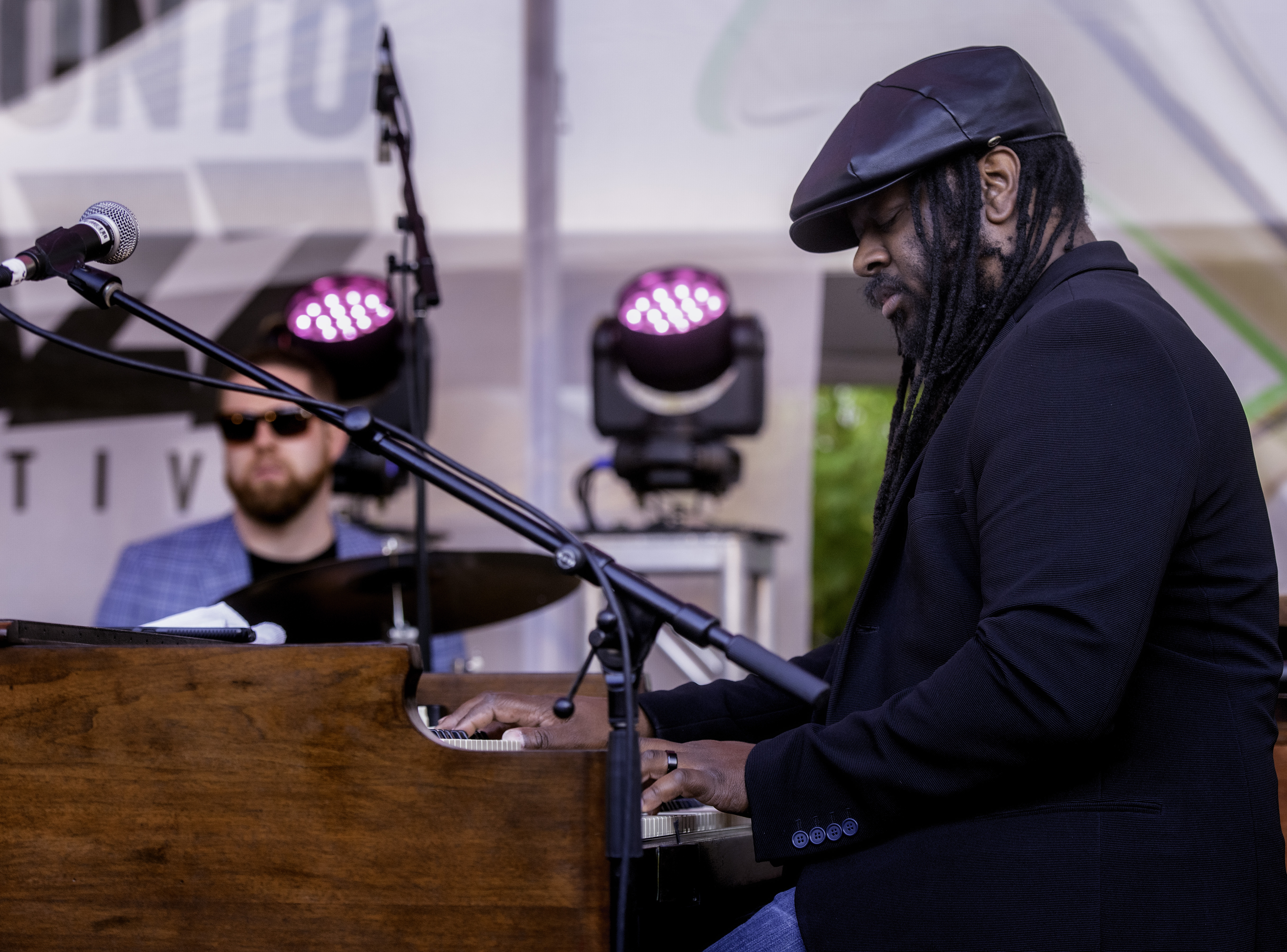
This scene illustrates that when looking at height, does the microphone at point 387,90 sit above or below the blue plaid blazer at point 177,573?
above

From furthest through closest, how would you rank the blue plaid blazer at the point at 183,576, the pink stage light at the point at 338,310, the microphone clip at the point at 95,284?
the pink stage light at the point at 338,310
the blue plaid blazer at the point at 183,576
the microphone clip at the point at 95,284

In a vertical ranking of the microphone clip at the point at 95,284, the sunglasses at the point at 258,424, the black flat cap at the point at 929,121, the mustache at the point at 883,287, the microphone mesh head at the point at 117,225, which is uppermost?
the black flat cap at the point at 929,121

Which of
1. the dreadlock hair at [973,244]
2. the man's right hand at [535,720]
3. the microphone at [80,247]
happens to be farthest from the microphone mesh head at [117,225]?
the dreadlock hair at [973,244]

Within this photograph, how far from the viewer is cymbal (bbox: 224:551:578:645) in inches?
99.7

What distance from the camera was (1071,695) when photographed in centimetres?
133

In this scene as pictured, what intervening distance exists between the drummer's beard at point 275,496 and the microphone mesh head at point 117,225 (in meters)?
2.61

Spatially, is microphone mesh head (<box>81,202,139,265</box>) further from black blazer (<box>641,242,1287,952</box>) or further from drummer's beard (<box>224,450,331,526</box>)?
drummer's beard (<box>224,450,331,526</box>)

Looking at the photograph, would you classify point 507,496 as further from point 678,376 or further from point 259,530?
point 259,530

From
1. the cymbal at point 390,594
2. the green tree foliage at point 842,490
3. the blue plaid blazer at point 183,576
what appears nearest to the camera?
the cymbal at point 390,594

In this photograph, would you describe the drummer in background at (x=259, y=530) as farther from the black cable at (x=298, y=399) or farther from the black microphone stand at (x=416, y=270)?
the black cable at (x=298, y=399)

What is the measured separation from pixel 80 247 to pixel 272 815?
76cm

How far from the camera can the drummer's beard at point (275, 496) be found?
166 inches

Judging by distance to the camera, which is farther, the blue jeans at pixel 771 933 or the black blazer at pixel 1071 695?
the blue jeans at pixel 771 933

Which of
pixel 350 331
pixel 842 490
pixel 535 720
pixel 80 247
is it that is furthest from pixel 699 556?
pixel 842 490
